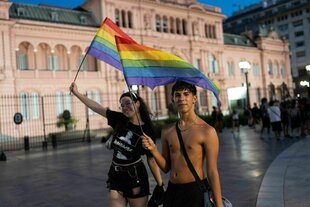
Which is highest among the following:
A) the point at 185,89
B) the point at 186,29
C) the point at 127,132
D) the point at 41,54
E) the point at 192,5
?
the point at 192,5

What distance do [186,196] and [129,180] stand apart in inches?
43.5

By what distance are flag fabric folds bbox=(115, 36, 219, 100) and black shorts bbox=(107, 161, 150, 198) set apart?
36.3 inches

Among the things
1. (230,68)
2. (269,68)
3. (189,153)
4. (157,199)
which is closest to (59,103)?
(230,68)

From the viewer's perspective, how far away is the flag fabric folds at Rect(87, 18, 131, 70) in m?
4.91

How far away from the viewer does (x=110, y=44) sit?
16.4ft

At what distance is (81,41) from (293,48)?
5845cm

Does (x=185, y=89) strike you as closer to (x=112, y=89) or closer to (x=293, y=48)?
(x=112, y=89)

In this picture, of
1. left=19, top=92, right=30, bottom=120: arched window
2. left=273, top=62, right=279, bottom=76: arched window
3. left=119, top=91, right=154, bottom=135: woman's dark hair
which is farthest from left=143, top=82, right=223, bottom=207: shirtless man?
left=273, top=62, right=279, bottom=76: arched window

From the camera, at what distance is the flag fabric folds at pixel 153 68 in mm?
3998

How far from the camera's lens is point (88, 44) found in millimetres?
36656

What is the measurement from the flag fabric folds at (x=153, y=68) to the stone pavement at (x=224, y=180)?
294cm

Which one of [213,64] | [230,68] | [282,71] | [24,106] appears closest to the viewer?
[24,106]

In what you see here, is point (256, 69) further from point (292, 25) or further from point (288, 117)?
point (288, 117)

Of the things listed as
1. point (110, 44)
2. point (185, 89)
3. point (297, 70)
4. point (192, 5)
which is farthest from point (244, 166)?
point (297, 70)
